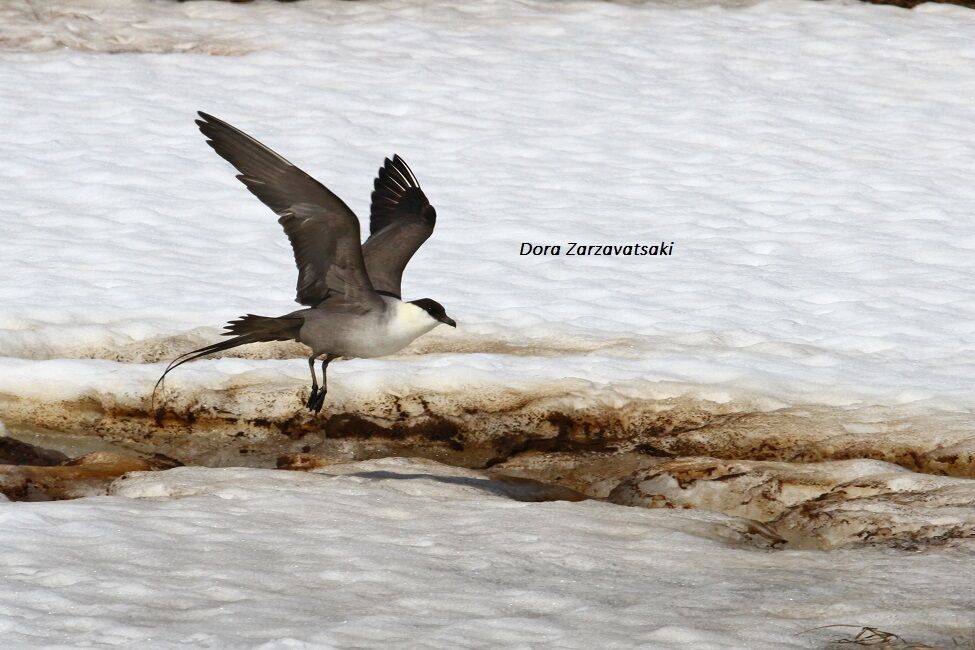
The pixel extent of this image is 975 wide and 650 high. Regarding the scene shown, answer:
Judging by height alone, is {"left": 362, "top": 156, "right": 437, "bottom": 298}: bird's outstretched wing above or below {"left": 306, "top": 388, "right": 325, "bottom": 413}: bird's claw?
above

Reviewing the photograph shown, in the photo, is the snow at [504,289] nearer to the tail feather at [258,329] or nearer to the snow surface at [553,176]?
the snow surface at [553,176]

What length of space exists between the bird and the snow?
784 mm

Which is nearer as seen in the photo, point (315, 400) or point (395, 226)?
point (315, 400)

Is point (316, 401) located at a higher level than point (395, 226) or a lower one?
lower

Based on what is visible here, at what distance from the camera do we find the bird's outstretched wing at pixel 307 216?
6.58m

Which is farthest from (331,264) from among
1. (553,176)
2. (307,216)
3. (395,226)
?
(553,176)

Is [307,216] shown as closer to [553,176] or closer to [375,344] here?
[375,344]

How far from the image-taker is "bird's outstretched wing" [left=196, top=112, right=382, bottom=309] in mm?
6578

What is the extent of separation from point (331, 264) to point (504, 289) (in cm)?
349

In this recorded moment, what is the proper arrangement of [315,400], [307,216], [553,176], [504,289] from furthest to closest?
[553,176], [504,289], [315,400], [307,216]

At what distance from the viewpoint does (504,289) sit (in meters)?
10.5

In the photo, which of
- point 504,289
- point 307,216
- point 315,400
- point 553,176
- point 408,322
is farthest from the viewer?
point 553,176

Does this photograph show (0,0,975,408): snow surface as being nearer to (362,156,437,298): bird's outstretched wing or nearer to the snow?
the snow

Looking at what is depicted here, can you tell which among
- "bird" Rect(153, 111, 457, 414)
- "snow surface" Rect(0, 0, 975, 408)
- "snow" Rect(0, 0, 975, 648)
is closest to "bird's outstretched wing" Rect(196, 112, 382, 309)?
"bird" Rect(153, 111, 457, 414)
